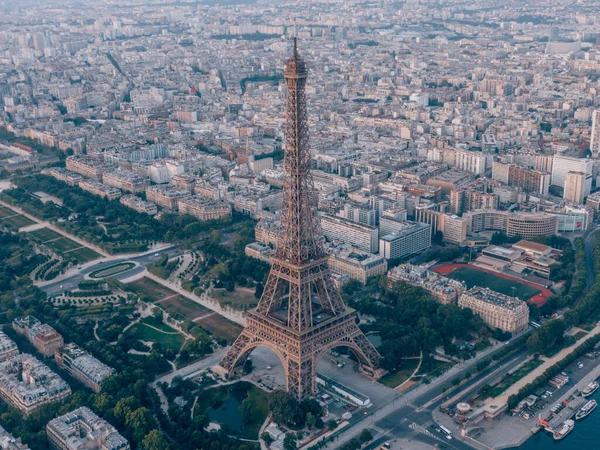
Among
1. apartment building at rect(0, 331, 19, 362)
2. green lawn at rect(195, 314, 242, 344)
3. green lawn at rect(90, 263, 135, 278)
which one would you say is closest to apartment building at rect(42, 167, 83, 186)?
green lawn at rect(90, 263, 135, 278)

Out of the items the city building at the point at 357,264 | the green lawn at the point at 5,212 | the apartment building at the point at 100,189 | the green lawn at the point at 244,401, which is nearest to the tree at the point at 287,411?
the green lawn at the point at 244,401

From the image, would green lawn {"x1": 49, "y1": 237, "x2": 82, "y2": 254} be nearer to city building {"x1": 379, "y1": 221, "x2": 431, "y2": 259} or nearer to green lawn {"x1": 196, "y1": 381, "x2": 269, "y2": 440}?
city building {"x1": 379, "y1": 221, "x2": 431, "y2": 259}

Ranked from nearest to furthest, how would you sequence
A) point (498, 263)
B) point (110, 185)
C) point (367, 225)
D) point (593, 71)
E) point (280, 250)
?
point (280, 250) < point (498, 263) < point (367, 225) < point (110, 185) < point (593, 71)

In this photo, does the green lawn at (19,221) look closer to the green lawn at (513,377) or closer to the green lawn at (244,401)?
the green lawn at (244,401)

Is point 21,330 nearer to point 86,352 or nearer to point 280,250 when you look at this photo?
point 86,352

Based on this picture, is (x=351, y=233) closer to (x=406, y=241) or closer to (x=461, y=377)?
(x=406, y=241)

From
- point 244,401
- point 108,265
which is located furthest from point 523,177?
point 244,401

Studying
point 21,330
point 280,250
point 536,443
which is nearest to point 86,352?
point 21,330
